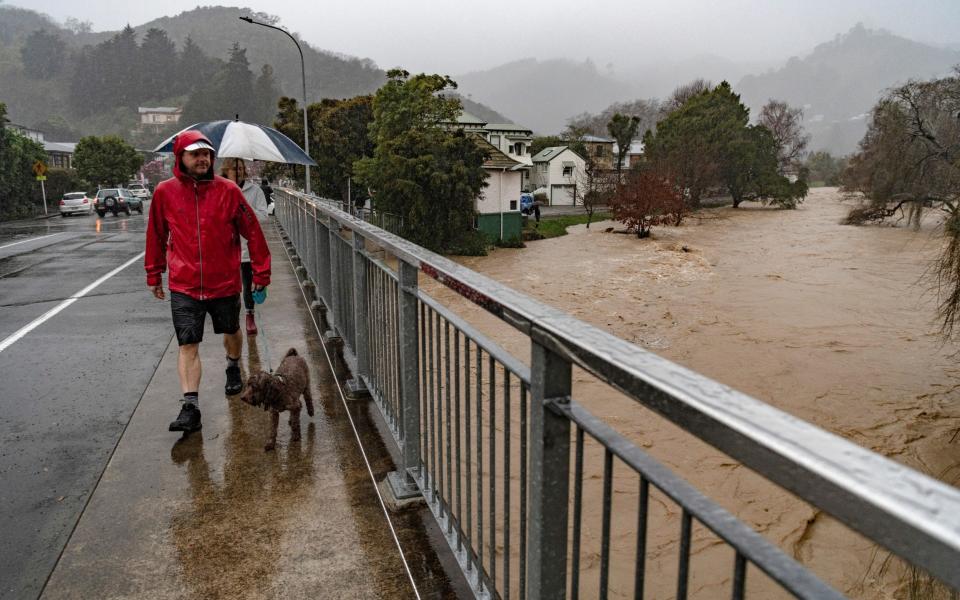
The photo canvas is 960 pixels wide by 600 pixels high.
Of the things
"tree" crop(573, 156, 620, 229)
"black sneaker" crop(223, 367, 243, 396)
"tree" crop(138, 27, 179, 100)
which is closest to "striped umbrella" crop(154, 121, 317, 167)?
"black sneaker" crop(223, 367, 243, 396)

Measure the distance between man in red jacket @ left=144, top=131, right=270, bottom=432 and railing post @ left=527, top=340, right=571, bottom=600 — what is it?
10.5 feet

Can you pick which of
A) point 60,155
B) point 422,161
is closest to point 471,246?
point 422,161

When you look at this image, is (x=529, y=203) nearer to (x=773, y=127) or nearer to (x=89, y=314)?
(x=89, y=314)

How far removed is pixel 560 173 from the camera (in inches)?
2544

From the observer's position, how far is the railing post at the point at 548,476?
1572mm

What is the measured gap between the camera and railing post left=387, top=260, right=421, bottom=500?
3088 mm

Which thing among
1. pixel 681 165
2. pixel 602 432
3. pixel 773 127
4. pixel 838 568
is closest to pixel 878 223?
pixel 681 165

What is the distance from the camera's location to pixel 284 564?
2.89 metres

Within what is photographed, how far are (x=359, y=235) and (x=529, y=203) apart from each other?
4555 centimetres

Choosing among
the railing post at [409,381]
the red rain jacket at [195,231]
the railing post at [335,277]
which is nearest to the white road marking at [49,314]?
the railing post at [335,277]

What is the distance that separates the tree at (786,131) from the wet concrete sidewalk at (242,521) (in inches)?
4039

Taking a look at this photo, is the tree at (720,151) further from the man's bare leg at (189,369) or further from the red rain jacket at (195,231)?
the man's bare leg at (189,369)

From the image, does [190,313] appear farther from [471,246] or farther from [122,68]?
[122,68]

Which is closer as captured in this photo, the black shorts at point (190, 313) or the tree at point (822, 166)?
the black shorts at point (190, 313)
